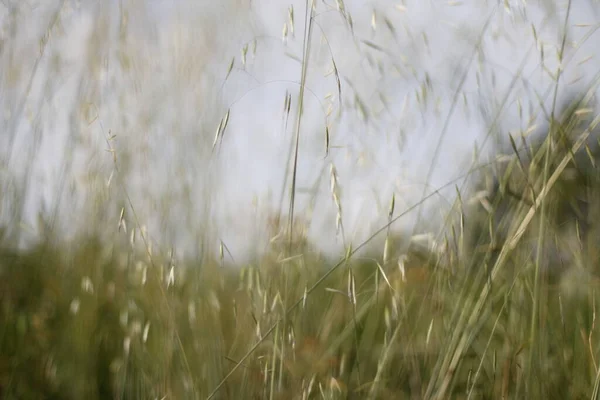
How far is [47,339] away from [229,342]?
472mm

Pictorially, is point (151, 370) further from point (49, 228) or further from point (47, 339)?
point (49, 228)

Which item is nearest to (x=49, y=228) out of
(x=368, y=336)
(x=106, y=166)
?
(x=106, y=166)

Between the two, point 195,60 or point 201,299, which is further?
point 195,60

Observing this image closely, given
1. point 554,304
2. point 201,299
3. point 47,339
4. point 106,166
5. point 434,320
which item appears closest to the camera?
point 434,320

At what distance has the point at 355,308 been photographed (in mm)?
978

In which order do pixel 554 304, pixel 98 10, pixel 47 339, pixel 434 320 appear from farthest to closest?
pixel 98 10
pixel 47 339
pixel 554 304
pixel 434 320

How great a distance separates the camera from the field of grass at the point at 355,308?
94cm

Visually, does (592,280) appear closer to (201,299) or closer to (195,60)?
(201,299)

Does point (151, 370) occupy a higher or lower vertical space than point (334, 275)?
lower

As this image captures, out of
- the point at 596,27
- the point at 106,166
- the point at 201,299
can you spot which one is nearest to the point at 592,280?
the point at 596,27

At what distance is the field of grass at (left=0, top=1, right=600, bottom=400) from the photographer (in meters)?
Result: 0.94

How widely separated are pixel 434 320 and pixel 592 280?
1.09ft

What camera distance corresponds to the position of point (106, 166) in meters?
1.56

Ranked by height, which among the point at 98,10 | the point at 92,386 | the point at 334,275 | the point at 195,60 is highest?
the point at 98,10
